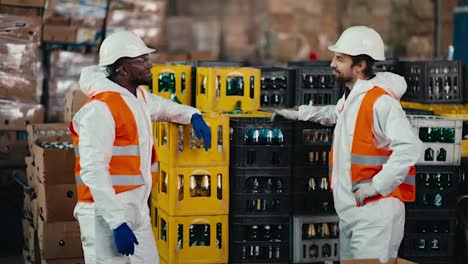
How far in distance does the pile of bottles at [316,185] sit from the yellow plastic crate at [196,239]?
701 millimetres

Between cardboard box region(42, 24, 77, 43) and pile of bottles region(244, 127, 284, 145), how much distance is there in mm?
4453

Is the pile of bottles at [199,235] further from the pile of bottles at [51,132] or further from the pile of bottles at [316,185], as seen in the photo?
the pile of bottles at [51,132]

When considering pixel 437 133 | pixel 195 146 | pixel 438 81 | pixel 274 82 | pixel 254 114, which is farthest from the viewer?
pixel 438 81

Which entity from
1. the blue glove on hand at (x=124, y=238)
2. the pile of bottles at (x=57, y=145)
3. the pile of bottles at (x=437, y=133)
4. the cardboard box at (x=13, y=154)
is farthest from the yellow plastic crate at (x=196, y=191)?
the cardboard box at (x=13, y=154)

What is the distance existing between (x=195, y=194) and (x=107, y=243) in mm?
1030

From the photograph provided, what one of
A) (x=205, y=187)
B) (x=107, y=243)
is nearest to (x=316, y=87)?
(x=205, y=187)

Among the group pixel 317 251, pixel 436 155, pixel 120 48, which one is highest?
pixel 120 48

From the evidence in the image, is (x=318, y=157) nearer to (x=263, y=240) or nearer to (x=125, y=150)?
(x=263, y=240)

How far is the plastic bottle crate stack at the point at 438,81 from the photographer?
8.30 m

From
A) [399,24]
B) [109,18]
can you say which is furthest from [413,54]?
[109,18]

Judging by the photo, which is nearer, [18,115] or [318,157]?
[318,157]

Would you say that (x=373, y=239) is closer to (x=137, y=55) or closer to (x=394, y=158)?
(x=394, y=158)

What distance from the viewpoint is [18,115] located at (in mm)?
9297

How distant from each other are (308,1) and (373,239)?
27.9ft
